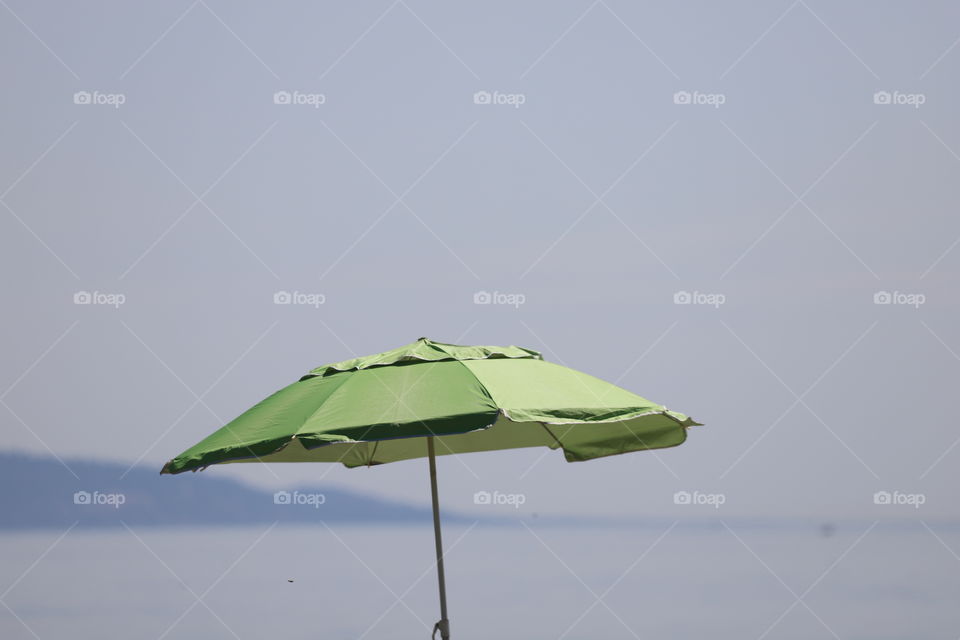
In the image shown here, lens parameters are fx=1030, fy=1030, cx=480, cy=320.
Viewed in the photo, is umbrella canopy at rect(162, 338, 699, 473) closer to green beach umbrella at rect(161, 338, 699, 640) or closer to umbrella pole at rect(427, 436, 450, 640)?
green beach umbrella at rect(161, 338, 699, 640)

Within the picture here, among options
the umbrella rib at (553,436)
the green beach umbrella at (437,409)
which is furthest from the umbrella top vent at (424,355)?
the umbrella rib at (553,436)

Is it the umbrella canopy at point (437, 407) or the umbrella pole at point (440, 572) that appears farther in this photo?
the umbrella pole at point (440, 572)

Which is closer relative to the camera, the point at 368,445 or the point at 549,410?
the point at 549,410

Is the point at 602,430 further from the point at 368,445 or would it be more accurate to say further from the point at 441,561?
the point at 368,445

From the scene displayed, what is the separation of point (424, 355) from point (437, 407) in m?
0.67

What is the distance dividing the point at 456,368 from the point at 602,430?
4.46 ft

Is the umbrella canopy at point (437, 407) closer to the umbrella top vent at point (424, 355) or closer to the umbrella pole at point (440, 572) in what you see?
the umbrella top vent at point (424, 355)

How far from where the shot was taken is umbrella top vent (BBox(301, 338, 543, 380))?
5.65 meters

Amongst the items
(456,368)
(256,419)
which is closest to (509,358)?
(456,368)

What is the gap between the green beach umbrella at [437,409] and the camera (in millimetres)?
5012

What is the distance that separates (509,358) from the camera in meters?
5.83

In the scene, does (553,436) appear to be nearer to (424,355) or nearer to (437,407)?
(424,355)

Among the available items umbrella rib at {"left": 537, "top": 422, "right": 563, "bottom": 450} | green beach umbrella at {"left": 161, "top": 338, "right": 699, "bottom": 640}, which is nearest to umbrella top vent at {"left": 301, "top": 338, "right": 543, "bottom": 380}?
green beach umbrella at {"left": 161, "top": 338, "right": 699, "bottom": 640}

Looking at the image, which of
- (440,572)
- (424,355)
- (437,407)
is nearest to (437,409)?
(437,407)
